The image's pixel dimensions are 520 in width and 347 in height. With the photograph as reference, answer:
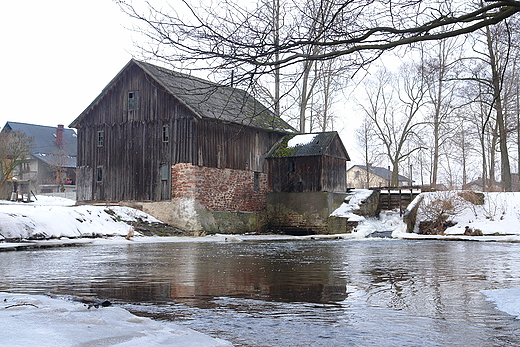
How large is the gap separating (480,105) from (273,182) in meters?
18.4

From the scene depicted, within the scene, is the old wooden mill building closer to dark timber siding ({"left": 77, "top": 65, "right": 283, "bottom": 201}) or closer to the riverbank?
dark timber siding ({"left": 77, "top": 65, "right": 283, "bottom": 201})

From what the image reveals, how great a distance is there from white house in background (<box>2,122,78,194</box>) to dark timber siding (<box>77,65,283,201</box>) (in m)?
34.6

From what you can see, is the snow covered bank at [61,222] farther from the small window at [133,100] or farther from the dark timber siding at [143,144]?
the small window at [133,100]

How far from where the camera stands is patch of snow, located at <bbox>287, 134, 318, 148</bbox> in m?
32.6

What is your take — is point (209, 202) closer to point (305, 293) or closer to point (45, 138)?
point (305, 293)

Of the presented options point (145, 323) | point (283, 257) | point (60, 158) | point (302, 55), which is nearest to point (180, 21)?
point (302, 55)

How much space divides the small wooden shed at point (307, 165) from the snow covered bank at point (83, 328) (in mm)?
Result: 25840

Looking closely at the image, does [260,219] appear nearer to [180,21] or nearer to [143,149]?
[143,149]

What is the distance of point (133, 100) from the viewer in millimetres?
29328

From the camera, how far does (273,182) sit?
32.3m

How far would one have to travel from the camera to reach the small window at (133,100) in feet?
95.7

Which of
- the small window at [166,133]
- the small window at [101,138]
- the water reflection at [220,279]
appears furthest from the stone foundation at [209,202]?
the water reflection at [220,279]

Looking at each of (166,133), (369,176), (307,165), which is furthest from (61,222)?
(369,176)

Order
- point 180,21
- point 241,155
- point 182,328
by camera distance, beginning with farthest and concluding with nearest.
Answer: point 241,155 < point 180,21 < point 182,328
